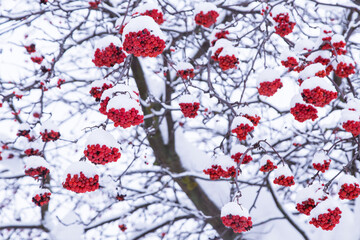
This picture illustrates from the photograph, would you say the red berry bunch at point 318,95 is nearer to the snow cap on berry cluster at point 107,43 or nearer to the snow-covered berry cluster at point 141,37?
the snow-covered berry cluster at point 141,37

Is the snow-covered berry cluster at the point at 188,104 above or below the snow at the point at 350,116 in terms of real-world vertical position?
above

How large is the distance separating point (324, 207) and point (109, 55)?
175 centimetres

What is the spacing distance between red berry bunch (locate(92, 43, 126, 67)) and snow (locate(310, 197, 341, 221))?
1.67 m

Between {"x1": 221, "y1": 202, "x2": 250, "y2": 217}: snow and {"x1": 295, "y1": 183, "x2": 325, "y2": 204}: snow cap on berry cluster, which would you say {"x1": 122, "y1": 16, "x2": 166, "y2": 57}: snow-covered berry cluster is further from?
{"x1": 295, "y1": 183, "x2": 325, "y2": 204}: snow cap on berry cluster

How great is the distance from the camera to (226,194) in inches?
182

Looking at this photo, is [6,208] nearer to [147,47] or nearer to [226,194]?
[226,194]

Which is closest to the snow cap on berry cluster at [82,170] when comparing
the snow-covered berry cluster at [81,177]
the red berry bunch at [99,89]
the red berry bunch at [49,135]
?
the snow-covered berry cluster at [81,177]

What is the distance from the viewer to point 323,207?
7.18 feet

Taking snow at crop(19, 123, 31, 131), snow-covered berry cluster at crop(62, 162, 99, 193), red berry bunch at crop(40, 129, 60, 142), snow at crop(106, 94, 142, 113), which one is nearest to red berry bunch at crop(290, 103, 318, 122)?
snow at crop(106, 94, 142, 113)

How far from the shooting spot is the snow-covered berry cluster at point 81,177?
6.07 ft

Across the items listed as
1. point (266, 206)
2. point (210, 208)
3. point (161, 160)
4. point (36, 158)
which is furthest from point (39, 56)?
point (266, 206)

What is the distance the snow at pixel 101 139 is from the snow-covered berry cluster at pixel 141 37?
462 mm

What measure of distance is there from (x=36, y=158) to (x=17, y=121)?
3268mm

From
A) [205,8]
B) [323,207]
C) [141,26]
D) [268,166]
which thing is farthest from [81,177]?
[205,8]
